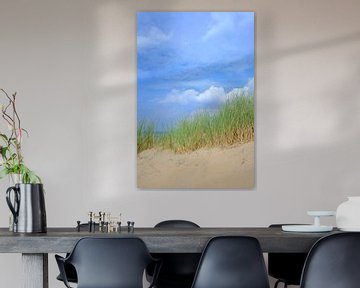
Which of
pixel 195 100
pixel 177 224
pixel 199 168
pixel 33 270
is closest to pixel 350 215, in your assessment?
pixel 177 224

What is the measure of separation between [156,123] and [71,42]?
3.02 feet

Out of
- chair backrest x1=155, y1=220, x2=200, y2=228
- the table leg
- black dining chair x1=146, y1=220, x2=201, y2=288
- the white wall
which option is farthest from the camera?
the white wall

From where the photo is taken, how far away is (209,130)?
5465 mm

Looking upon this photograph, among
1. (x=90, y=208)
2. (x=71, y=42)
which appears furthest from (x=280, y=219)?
(x=71, y=42)

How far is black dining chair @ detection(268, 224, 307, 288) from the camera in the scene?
14.5 feet

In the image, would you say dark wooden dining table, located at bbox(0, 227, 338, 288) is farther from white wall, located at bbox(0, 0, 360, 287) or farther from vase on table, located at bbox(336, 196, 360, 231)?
white wall, located at bbox(0, 0, 360, 287)

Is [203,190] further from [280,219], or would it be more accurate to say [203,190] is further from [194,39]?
[194,39]

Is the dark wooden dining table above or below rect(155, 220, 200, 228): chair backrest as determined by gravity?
above

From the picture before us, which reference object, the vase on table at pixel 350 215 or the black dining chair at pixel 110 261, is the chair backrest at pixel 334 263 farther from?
the black dining chair at pixel 110 261

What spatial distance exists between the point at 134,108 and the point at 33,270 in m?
2.28

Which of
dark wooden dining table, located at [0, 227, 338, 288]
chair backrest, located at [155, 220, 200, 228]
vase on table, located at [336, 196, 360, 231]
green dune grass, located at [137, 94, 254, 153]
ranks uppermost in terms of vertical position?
green dune grass, located at [137, 94, 254, 153]

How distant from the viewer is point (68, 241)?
10.9 feet

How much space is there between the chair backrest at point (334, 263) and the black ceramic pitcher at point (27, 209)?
52.9 inches

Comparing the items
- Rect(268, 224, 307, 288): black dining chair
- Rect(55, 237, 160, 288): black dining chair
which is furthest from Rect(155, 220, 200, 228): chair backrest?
Rect(55, 237, 160, 288): black dining chair
